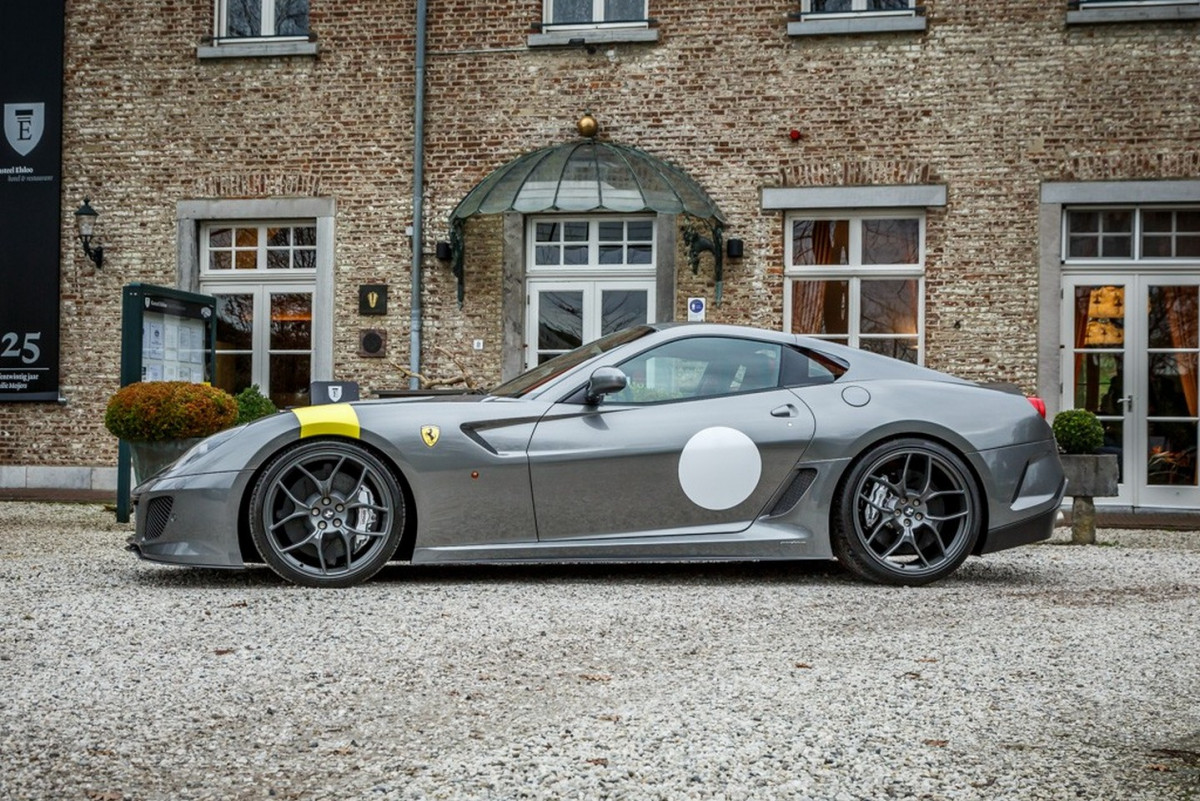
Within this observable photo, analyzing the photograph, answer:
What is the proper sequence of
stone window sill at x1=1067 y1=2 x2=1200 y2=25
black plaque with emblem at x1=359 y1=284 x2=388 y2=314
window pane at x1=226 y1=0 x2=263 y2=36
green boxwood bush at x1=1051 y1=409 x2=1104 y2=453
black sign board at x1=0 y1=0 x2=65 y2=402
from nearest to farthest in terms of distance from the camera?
1. green boxwood bush at x1=1051 y1=409 x2=1104 y2=453
2. stone window sill at x1=1067 y1=2 x2=1200 y2=25
3. black plaque with emblem at x1=359 y1=284 x2=388 y2=314
4. window pane at x1=226 y1=0 x2=263 y2=36
5. black sign board at x1=0 y1=0 x2=65 y2=402

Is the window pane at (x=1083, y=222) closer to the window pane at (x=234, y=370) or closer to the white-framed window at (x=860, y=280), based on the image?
the white-framed window at (x=860, y=280)

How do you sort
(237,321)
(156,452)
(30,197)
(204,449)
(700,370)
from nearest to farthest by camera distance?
(204,449) < (700,370) < (156,452) < (237,321) < (30,197)

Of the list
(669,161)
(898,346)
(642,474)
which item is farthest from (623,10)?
(642,474)

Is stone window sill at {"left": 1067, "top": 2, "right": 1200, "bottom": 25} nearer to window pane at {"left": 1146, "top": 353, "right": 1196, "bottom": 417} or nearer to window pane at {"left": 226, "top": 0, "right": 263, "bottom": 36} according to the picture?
window pane at {"left": 1146, "top": 353, "right": 1196, "bottom": 417}

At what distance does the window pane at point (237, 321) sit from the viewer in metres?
14.9

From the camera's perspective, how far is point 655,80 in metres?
13.9

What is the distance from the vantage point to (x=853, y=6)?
13750mm

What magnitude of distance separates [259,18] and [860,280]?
6.88m

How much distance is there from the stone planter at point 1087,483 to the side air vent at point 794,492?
3.92 metres

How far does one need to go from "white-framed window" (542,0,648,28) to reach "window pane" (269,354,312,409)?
4.33 metres

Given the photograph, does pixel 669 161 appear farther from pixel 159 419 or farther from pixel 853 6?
pixel 159 419

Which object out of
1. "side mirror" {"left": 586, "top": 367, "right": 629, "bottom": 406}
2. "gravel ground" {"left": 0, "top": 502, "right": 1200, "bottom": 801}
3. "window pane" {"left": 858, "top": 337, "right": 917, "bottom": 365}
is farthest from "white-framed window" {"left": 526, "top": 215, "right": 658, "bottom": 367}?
"side mirror" {"left": 586, "top": 367, "right": 629, "bottom": 406}

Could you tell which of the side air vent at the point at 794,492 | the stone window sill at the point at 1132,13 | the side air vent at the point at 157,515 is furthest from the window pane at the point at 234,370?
the side air vent at the point at 794,492

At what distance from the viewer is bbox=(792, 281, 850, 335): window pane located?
13.7m
